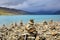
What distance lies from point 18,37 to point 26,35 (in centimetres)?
25

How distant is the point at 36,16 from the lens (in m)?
7.78

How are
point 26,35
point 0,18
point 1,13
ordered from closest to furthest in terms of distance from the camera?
1. point 26,35
2. point 0,18
3. point 1,13

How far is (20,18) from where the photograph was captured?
7.86 meters

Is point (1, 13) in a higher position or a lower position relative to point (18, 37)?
higher

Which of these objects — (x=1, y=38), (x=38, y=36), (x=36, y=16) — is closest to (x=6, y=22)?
(x=36, y=16)

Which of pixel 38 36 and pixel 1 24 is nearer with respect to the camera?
pixel 38 36

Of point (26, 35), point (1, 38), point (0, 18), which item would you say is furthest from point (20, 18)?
point (26, 35)

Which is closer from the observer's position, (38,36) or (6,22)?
(38,36)

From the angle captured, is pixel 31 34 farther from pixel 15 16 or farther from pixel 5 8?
pixel 5 8

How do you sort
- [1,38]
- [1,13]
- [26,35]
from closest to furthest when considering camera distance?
[26,35] → [1,38] → [1,13]

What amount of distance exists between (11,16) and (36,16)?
3.43 ft

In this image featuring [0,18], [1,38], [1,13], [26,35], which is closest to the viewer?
[26,35]

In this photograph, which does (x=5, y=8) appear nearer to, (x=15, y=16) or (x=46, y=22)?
(x=15, y=16)

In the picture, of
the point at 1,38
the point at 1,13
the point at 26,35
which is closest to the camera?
the point at 26,35
